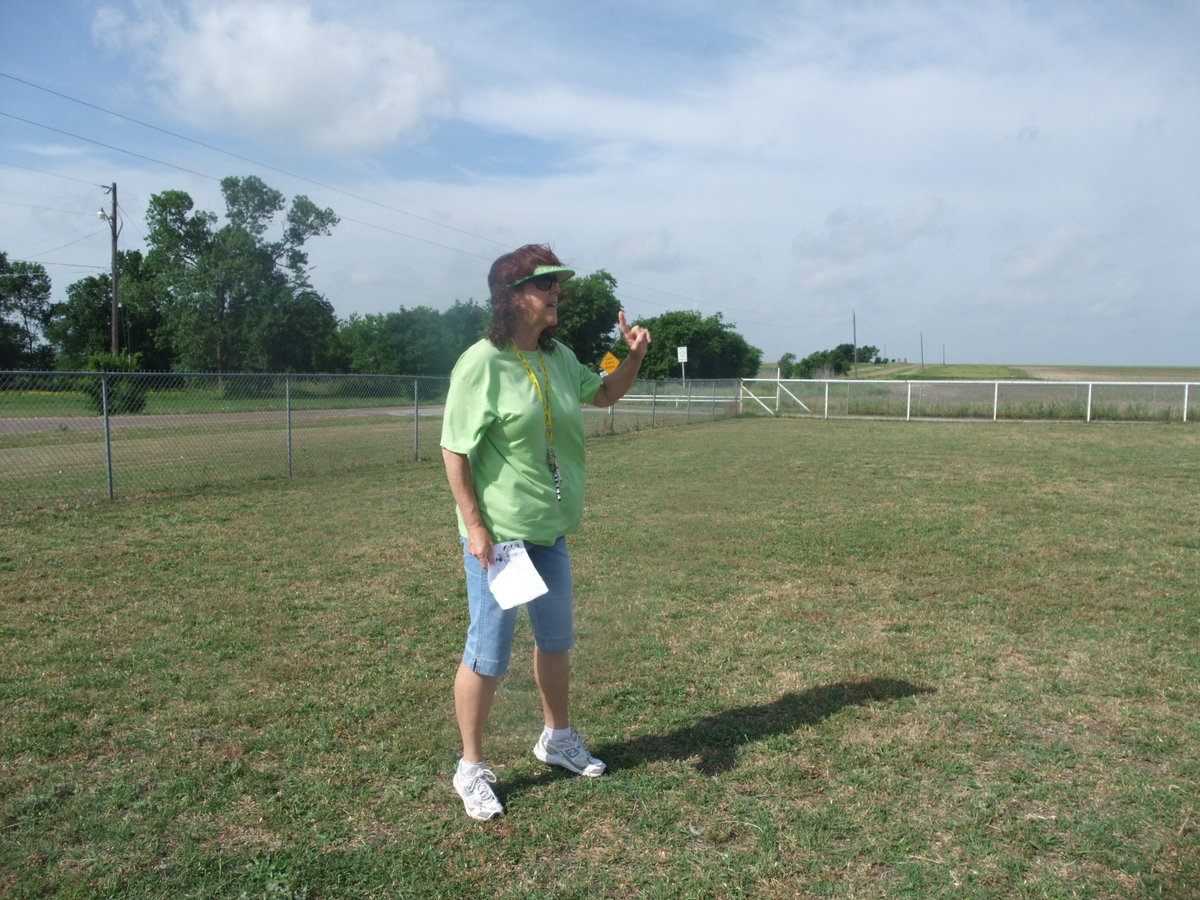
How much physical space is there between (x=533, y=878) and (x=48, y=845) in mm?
1457

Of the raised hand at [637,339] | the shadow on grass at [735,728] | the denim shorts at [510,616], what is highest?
the raised hand at [637,339]

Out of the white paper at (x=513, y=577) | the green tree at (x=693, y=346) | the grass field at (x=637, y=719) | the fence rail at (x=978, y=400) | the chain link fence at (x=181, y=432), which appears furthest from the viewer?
the green tree at (x=693, y=346)

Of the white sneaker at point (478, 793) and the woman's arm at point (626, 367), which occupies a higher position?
the woman's arm at point (626, 367)

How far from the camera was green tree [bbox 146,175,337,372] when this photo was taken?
4019cm

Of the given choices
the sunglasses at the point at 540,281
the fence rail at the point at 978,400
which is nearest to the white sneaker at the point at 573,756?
the sunglasses at the point at 540,281

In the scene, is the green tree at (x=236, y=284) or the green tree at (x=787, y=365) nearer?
the green tree at (x=236, y=284)

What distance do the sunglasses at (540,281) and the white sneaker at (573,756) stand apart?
155 centimetres

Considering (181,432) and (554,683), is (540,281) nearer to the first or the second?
(554,683)

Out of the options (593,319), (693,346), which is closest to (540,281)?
(593,319)

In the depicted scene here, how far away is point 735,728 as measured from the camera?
3381 millimetres

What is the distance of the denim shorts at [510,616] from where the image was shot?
2715 millimetres

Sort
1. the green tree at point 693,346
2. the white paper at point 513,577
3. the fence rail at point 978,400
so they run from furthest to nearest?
the green tree at point 693,346
the fence rail at point 978,400
the white paper at point 513,577

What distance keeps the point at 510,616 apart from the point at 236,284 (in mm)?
42565

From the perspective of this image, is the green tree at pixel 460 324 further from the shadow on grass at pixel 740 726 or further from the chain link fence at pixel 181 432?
the shadow on grass at pixel 740 726
